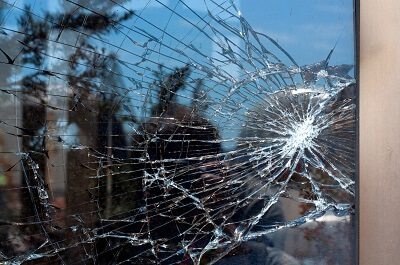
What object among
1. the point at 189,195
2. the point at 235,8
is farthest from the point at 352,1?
the point at 189,195

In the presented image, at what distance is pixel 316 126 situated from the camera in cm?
144

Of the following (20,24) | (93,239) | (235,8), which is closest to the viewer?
(20,24)

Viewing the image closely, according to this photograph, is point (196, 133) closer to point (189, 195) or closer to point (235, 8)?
point (189, 195)

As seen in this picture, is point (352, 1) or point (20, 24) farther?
point (352, 1)

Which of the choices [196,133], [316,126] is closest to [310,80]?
[316,126]

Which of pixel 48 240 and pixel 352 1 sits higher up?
pixel 352 1

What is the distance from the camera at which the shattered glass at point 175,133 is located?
1147mm

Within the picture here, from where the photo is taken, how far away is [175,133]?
4.24 ft

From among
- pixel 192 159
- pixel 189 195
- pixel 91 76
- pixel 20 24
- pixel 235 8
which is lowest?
pixel 189 195

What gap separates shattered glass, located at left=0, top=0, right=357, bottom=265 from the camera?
3.76 feet

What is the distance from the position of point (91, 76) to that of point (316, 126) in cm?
69

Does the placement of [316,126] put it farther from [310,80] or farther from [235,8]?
[235,8]

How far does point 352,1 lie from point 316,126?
40 cm

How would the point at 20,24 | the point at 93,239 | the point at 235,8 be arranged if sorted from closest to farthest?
the point at 20,24 → the point at 93,239 → the point at 235,8
